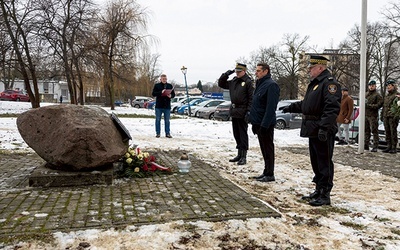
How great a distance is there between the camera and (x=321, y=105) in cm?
457

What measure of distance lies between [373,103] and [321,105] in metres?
6.23

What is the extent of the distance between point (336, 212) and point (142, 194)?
2339mm

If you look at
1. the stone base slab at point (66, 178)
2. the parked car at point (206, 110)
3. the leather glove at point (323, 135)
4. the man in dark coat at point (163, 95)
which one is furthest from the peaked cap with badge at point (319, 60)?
the parked car at point (206, 110)

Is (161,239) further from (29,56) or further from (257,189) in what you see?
(29,56)

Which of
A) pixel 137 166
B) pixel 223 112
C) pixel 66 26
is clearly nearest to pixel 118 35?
pixel 66 26

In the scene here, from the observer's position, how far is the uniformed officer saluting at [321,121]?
172 inches

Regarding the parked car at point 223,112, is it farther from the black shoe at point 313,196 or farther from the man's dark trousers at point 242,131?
the black shoe at point 313,196

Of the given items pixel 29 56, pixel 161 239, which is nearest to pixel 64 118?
pixel 161 239

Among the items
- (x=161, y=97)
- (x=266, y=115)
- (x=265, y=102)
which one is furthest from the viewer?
(x=161, y=97)

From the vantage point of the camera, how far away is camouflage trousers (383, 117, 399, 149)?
9.60 metres

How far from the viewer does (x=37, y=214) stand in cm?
380

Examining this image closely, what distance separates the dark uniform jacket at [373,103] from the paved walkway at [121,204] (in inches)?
240

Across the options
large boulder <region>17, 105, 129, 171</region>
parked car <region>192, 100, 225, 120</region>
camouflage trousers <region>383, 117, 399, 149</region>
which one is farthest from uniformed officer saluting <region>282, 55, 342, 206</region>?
parked car <region>192, 100, 225, 120</region>

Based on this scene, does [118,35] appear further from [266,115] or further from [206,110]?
[266,115]
